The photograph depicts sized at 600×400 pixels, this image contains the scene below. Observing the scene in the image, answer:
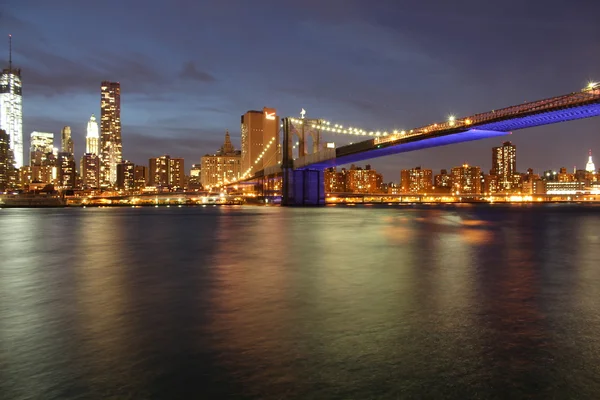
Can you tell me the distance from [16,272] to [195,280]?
6129mm

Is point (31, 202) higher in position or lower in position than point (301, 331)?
higher

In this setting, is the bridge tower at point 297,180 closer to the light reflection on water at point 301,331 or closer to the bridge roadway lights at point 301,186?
the bridge roadway lights at point 301,186

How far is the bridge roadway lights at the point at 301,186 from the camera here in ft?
297

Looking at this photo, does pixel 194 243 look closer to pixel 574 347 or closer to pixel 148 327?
pixel 148 327

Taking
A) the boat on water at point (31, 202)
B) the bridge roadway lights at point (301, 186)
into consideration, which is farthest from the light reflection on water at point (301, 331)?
the boat on water at point (31, 202)

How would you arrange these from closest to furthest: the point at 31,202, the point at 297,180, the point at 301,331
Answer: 1. the point at 301,331
2. the point at 297,180
3. the point at 31,202

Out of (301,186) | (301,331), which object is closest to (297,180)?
(301,186)

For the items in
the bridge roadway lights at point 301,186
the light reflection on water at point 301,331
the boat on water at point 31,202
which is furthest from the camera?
the boat on water at point 31,202

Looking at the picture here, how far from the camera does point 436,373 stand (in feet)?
17.6

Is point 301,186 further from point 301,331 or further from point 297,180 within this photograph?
point 301,331

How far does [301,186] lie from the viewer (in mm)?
91625

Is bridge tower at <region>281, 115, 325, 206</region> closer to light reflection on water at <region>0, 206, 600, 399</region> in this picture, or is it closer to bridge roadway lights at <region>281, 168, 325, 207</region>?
bridge roadway lights at <region>281, 168, 325, 207</region>

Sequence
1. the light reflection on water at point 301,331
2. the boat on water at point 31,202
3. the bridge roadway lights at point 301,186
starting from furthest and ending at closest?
the boat on water at point 31,202
the bridge roadway lights at point 301,186
the light reflection on water at point 301,331

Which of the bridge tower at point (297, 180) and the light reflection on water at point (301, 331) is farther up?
the bridge tower at point (297, 180)
